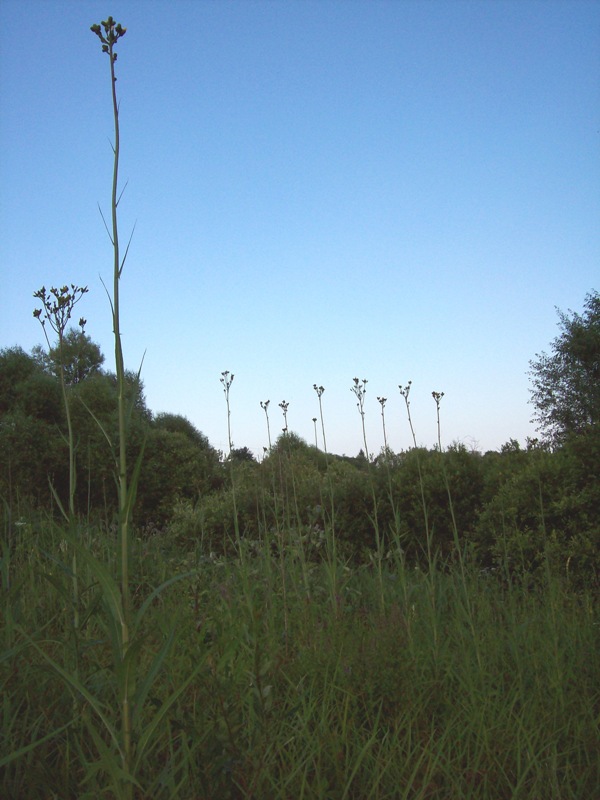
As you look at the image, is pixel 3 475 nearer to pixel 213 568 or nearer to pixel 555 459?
pixel 213 568

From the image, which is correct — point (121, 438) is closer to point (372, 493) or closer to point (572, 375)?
point (372, 493)

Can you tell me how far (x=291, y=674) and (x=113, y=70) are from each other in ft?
8.02

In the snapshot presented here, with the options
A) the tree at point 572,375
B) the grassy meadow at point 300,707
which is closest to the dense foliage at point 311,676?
the grassy meadow at point 300,707

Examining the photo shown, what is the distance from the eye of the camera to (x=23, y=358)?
15.4 metres

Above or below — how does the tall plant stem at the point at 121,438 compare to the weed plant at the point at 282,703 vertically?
above

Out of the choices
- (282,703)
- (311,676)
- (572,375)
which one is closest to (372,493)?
(311,676)

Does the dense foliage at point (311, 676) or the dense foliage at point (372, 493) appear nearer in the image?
the dense foliage at point (311, 676)

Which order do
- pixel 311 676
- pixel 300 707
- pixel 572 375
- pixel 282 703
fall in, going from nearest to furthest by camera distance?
pixel 300 707 → pixel 282 703 → pixel 311 676 → pixel 572 375

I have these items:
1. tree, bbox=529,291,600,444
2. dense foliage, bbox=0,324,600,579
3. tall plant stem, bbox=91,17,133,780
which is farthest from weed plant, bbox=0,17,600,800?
tree, bbox=529,291,600,444

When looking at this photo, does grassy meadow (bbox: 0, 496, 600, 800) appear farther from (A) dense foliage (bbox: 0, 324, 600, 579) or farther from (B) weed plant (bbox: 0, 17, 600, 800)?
(A) dense foliage (bbox: 0, 324, 600, 579)

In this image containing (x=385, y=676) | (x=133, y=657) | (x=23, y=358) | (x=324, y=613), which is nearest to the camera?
(x=133, y=657)

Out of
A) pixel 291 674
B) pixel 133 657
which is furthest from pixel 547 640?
pixel 133 657

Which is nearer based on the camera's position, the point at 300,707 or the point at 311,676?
the point at 300,707

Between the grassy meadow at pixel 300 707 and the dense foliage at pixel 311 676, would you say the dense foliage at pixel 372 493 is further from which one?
the grassy meadow at pixel 300 707
